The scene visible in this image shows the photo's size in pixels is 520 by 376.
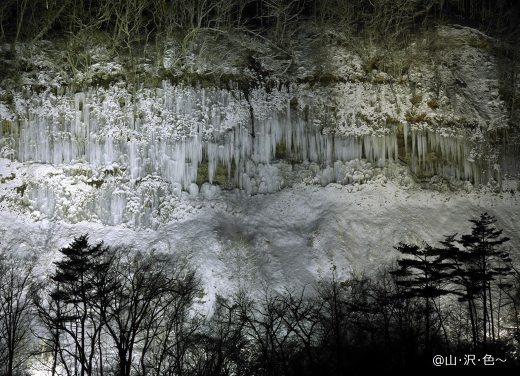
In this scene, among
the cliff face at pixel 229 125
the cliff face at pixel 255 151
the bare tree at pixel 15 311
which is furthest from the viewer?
the cliff face at pixel 229 125

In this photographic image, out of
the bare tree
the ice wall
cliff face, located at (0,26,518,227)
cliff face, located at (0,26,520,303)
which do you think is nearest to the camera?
the bare tree

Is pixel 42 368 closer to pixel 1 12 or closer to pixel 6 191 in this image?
pixel 6 191

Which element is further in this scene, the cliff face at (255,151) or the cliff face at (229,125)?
the cliff face at (229,125)

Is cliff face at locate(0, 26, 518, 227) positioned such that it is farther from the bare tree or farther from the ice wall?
the bare tree

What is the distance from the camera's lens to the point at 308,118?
4391cm

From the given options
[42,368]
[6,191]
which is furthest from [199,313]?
[6,191]

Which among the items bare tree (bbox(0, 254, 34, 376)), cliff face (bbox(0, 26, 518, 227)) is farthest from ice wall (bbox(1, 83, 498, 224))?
bare tree (bbox(0, 254, 34, 376))

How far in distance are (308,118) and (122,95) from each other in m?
13.2

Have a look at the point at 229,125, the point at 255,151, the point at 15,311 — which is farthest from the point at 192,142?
the point at 15,311

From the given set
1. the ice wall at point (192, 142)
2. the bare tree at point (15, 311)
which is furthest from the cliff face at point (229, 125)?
the bare tree at point (15, 311)

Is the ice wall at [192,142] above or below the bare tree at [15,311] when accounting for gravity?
above

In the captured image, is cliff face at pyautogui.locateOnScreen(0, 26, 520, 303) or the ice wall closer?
cliff face at pyautogui.locateOnScreen(0, 26, 520, 303)

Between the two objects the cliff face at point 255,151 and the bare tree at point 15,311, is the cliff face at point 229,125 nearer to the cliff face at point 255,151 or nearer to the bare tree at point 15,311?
the cliff face at point 255,151

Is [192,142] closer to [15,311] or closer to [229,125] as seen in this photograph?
[229,125]
